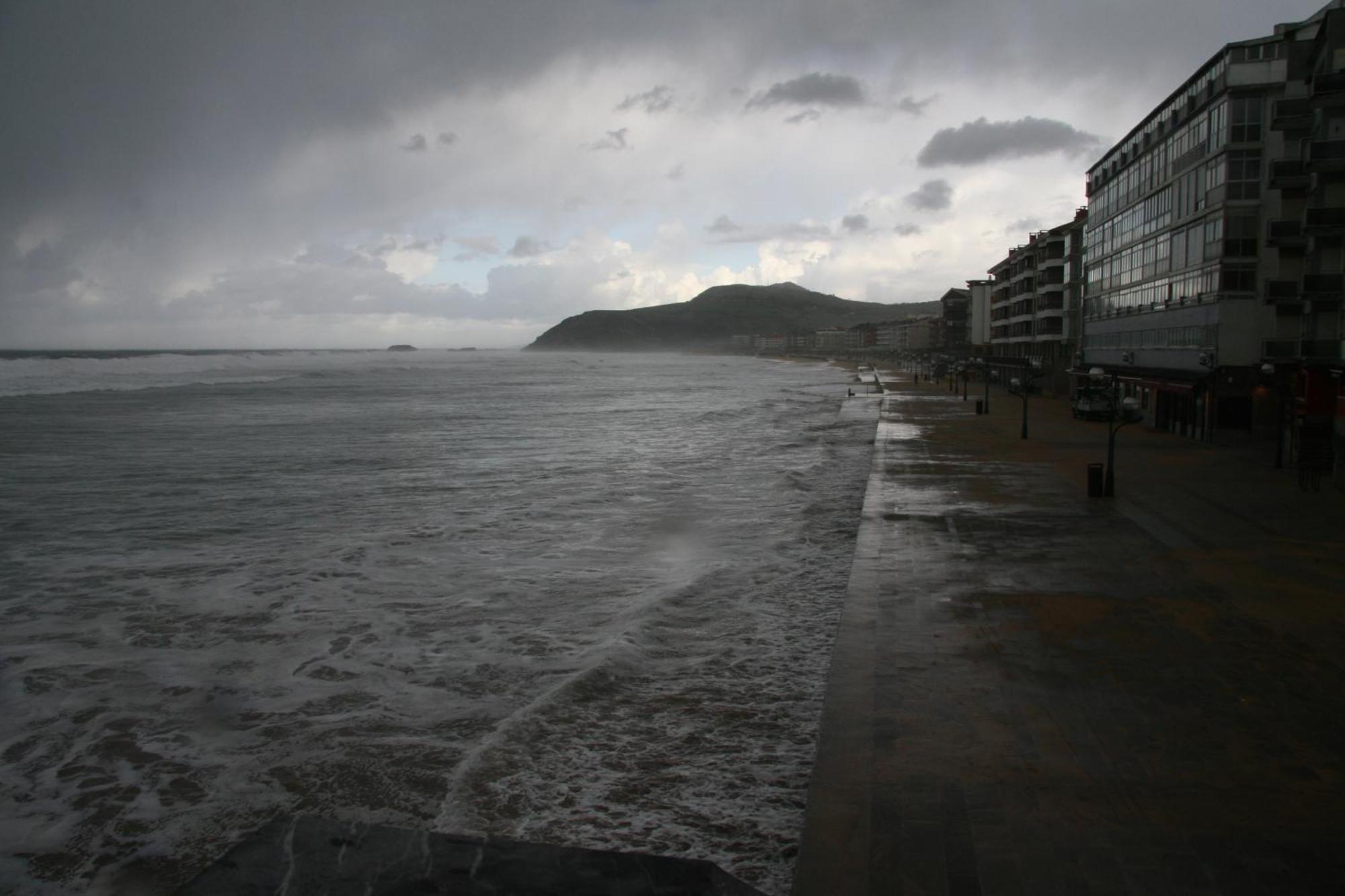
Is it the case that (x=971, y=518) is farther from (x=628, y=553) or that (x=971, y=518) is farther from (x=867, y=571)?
(x=628, y=553)

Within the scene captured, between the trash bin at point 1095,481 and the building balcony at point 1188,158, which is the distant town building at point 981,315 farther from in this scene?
the trash bin at point 1095,481

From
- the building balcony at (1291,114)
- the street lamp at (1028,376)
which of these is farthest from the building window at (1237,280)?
the street lamp at (1028,376)

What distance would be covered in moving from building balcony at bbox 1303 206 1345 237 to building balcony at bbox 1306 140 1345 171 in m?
1.32

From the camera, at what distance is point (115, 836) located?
26.8 ft

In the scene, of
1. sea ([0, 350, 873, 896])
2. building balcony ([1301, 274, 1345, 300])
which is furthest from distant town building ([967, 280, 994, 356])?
sea ([0, 350, 873, 896])

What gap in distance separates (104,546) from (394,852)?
55.2 ft

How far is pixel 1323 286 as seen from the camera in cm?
3225

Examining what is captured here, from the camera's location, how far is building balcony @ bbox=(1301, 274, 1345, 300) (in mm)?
31844

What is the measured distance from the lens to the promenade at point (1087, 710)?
6.35m

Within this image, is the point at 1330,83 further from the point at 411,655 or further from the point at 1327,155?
the point at 411,655

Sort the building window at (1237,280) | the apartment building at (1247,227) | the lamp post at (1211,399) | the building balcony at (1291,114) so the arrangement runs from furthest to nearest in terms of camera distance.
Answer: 1. the building window at (1237,280)
2. the lamp post at (1211,399)
3. the building balcony at (1291,114)
4. the apartment building at (1247,227)

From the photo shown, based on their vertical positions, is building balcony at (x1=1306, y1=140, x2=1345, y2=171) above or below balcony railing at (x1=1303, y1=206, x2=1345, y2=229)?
above

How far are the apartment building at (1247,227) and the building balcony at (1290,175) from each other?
0.04m

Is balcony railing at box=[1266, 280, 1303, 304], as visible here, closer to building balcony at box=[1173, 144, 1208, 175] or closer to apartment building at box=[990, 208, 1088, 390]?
building balcony at box=[1173, 144, 1208, 175]
